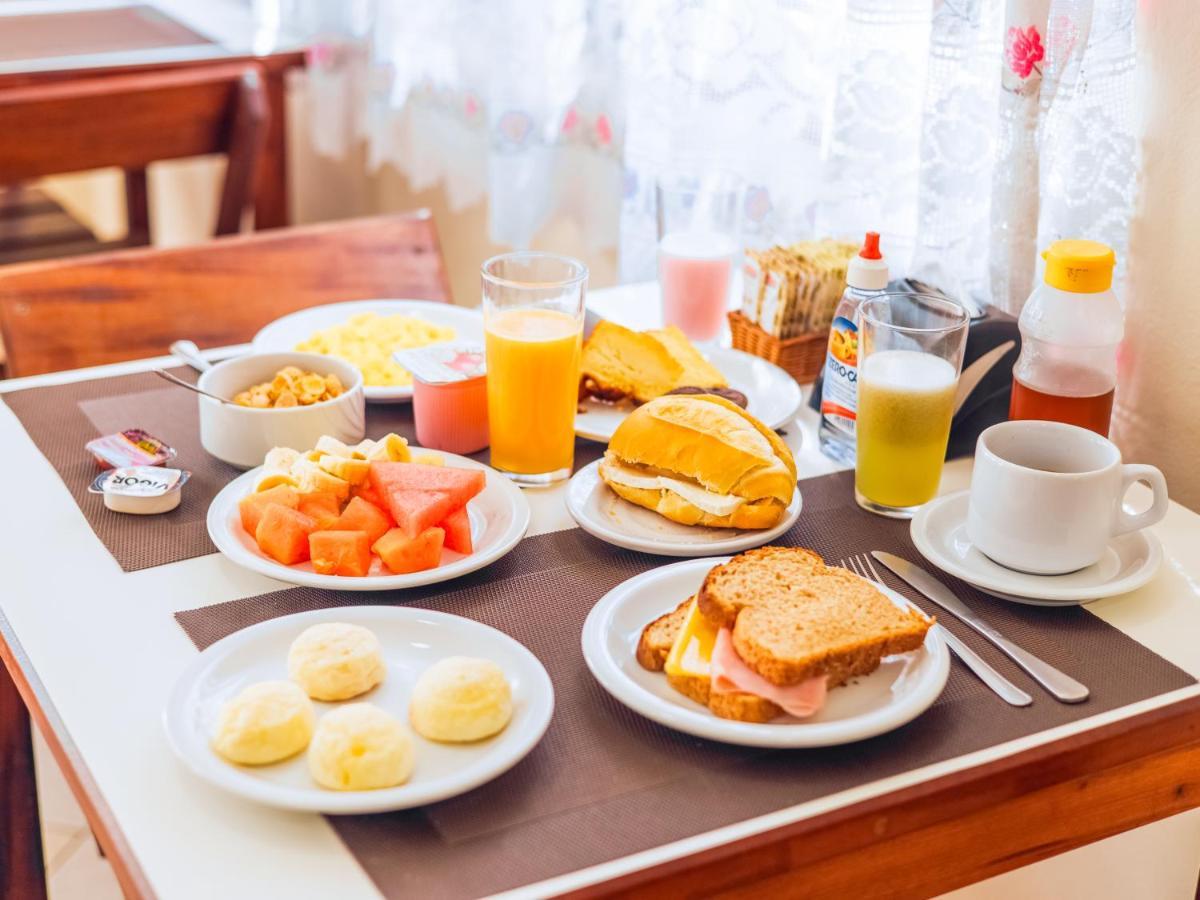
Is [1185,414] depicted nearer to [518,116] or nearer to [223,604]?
[223,604]

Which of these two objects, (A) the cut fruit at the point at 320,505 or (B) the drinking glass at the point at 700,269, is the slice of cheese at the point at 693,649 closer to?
(A) the cut fruit at the point at 320,505

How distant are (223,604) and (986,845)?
579mm

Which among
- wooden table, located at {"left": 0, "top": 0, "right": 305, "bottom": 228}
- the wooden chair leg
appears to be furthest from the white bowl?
wooden table, located at {"left": 0, "top": 0, "right": 305, "bottom": 228}

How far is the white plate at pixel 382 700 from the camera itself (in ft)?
2.46

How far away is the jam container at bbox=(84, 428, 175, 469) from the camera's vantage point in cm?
119

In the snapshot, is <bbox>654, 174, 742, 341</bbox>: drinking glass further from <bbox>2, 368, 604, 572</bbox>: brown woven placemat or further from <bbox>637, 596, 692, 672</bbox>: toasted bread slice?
<bbox>637, 596, 692, 672</bbox>: toasted bread slice

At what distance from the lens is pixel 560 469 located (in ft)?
4.02

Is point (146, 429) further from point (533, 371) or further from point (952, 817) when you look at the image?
point (952, 817)

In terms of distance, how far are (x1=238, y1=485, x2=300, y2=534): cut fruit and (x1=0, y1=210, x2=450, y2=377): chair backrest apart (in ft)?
2.56

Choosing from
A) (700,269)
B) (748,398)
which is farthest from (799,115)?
(748,398)

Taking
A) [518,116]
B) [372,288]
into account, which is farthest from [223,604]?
Answer: [518,116]

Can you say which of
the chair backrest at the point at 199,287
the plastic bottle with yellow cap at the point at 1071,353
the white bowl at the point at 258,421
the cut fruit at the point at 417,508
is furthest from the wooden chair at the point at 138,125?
the plastic bottle with yellow cap at the point at 1071,353

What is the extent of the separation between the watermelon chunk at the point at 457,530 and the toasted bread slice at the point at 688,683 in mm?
192

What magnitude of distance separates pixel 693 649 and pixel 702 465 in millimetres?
253
